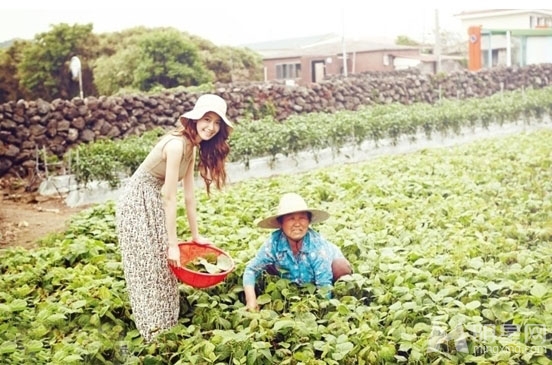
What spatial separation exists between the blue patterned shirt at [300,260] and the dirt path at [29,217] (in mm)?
1877

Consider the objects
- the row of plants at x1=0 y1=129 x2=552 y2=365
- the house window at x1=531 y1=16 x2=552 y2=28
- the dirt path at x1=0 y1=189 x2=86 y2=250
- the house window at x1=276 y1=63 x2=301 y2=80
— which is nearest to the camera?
the row of plants at x1=0 y1=129 x2=552 y2=365

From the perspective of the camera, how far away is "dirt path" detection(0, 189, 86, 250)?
4302 millimetres

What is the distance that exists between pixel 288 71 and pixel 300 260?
8.78m

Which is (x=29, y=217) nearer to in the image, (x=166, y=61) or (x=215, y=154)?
(x=215, y=154)

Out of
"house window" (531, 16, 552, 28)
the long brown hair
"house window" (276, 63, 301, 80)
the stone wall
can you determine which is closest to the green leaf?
the long brown hair

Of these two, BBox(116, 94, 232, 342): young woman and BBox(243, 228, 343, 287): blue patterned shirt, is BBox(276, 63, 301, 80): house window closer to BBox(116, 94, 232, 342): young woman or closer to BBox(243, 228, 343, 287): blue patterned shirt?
BBox(243, 228, 343, 287): blue patterned shirt

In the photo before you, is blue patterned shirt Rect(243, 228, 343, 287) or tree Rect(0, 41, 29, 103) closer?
blue patterned shirt Rect(243, 228, 343, 287)

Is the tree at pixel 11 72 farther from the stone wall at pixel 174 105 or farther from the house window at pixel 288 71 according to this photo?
the house window at pixel 288 71

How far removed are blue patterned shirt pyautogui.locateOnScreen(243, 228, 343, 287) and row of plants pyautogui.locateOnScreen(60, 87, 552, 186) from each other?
2800 millimetres

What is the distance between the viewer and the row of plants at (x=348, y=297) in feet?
7.38

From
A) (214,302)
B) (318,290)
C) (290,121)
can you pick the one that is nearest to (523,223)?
(318,290)

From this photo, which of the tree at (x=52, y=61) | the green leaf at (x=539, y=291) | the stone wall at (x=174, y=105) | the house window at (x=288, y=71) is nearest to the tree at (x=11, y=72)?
the tree at (x=52, y=61)

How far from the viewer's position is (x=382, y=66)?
12500 mm

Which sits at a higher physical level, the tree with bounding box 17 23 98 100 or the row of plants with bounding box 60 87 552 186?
the tree with bounding box 17 23 98 100
